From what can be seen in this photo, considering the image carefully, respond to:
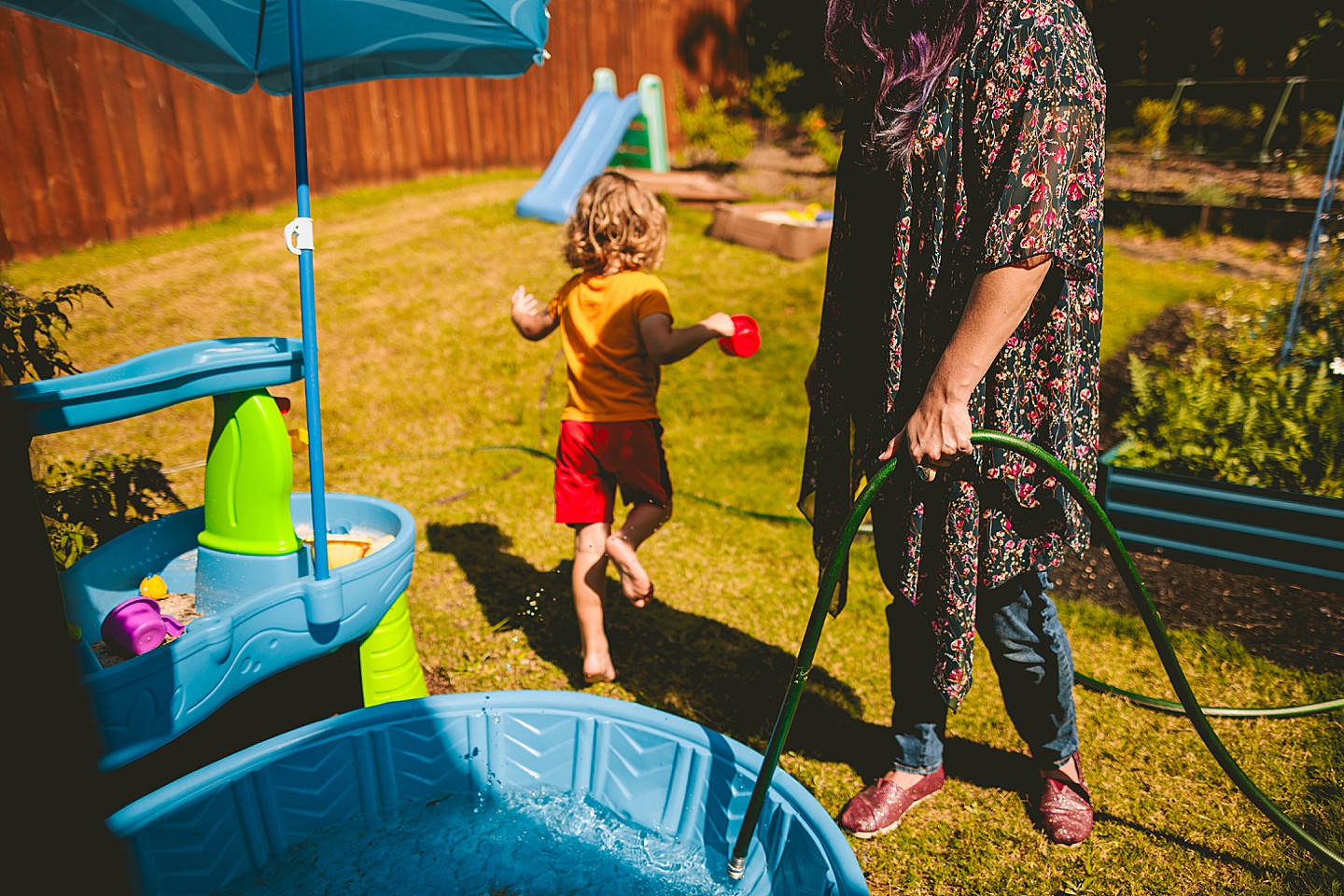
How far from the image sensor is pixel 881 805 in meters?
2.10

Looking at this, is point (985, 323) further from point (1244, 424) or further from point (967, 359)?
point (1244, 424)

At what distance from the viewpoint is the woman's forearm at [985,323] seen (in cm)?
151

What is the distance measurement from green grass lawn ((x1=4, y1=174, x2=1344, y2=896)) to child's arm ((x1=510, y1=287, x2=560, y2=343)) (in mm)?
961

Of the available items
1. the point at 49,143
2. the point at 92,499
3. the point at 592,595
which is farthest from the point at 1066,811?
the point at 49,143

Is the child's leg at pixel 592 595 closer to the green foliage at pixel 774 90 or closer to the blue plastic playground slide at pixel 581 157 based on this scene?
the blue plastic playground slide at pixel 581 157

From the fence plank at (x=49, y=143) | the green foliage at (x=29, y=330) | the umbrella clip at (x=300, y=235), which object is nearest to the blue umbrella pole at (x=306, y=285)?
the umbrella clip at (x=300, y=235)

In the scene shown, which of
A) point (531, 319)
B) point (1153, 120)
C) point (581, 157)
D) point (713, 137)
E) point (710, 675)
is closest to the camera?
point (531, 319)

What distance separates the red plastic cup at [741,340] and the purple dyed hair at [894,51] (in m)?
0.67

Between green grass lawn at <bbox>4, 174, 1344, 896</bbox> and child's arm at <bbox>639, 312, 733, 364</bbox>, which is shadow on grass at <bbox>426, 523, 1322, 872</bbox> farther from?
child's arm at <bbox>639, 312, 733, 364</bbox>

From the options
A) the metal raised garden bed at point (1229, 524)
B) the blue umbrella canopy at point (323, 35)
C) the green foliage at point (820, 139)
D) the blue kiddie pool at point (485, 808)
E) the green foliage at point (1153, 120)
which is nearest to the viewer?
the blue kiddie pool at point (485, 808)

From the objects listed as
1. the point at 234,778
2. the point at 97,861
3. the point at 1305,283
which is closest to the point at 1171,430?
the point at 1305,283

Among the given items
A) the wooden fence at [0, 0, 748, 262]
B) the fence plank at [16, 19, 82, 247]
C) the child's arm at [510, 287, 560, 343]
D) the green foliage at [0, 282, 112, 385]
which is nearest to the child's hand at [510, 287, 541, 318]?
the child's arm at [510, 287, 560, 343]

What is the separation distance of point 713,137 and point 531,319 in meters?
7.77

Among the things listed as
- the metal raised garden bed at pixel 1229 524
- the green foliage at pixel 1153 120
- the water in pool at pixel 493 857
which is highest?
the green foliage at pixel 1153 120
